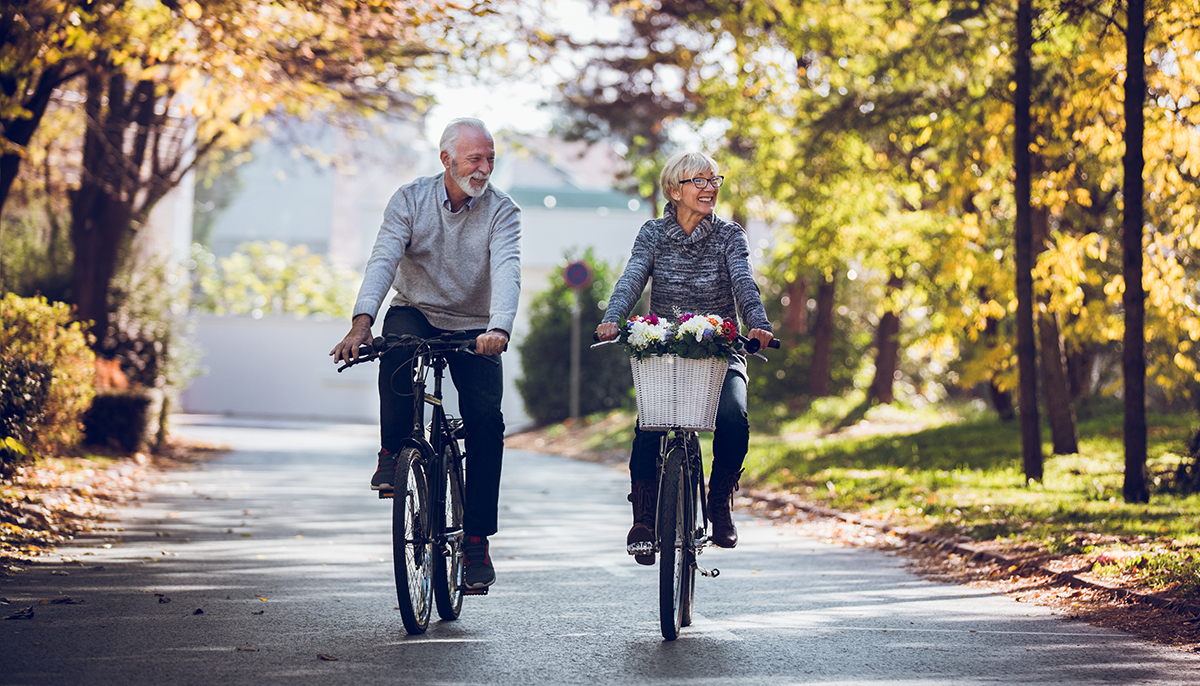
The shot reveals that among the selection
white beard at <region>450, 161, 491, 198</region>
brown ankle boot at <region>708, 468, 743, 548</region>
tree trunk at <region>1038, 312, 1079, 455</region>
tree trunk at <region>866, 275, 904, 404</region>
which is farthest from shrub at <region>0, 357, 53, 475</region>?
tree trunk at <region>866, 275, 904, 404</region>

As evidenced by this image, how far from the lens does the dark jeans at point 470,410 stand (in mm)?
5426

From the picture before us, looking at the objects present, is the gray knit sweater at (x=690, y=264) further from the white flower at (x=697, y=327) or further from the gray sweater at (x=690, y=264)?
the white flower at (x=697, y=327)

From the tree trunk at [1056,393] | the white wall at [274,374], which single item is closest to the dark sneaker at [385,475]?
the tree trunk at [1056,393]

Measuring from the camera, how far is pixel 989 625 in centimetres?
592

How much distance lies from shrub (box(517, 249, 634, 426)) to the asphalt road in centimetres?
1538

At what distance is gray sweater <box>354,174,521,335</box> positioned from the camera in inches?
219

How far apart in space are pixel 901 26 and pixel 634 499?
11.3m

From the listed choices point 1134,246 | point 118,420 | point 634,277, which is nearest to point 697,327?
point 634,277

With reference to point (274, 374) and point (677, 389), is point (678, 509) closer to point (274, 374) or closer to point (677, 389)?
point (677, 389)

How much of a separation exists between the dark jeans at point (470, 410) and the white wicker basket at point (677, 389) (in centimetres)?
64

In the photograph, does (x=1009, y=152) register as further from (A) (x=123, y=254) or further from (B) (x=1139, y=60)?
(A) (x=123, y=254)

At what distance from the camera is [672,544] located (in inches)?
206

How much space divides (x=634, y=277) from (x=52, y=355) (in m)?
6.77

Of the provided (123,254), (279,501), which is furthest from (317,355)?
(279,501)
